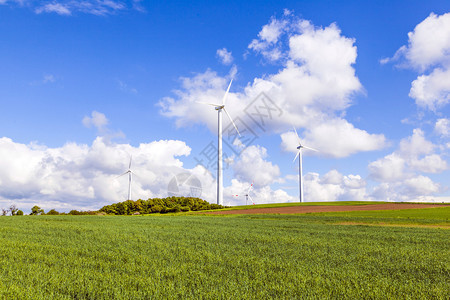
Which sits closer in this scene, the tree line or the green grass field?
the green grass field

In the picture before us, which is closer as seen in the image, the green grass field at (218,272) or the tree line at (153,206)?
the green grass field at (218,272)

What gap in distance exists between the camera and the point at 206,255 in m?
11.7

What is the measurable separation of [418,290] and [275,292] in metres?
3.67

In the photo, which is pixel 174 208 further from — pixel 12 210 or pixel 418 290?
pixel 418 290

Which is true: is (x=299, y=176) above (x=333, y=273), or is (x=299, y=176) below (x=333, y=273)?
above

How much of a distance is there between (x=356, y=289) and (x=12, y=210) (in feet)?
196

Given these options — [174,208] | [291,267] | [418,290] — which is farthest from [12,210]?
[418,290]

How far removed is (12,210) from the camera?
52.6 meters

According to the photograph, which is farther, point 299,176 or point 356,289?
point 299,176

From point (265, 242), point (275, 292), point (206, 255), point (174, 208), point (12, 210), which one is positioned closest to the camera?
point (275, 292)

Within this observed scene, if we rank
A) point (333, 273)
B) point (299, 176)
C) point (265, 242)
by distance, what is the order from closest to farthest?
point (333, 273) < point (265, 242) < point (299, 176)

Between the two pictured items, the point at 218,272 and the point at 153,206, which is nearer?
the point at 218,272

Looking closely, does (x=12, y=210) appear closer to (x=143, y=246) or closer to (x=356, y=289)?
(x=143, y=246)

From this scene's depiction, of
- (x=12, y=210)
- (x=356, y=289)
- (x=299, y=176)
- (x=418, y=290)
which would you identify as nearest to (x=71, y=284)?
(x=356, y=289)
